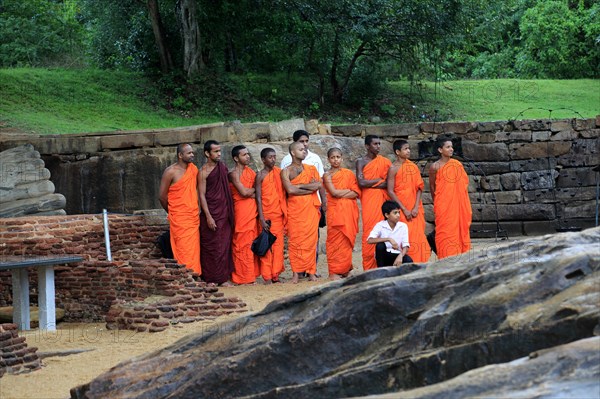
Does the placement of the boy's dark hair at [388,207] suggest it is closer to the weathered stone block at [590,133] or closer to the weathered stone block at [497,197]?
the weathered stone block at [497,197]

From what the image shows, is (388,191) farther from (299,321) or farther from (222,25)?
(222,25)

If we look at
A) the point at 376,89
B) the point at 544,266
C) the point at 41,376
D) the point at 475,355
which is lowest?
the point at 41,376

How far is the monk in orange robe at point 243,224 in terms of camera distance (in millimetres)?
14039

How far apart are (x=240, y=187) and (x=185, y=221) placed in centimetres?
90

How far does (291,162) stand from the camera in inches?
563

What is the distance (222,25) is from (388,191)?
1059 centimetres

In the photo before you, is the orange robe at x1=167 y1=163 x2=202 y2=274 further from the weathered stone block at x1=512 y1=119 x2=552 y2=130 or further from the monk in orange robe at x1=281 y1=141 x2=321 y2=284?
the weathered stone block at x1=512 y1=119 x2=552 y2=130

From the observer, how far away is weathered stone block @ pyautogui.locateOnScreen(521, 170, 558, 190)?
59.8ft

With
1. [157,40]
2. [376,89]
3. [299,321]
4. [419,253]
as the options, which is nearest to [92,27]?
[157,40]

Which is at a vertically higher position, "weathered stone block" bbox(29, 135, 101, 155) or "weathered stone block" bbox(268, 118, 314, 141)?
"weathered stone block" bbox(268, 118, 314, 141)

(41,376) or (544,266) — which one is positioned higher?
(544,266)

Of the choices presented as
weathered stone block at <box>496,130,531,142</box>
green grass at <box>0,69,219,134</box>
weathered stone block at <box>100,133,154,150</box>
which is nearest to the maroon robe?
weathered stone block at <box>100,133,154,150</box>

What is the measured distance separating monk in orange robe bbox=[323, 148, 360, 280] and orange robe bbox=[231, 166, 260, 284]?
1029 millimetres

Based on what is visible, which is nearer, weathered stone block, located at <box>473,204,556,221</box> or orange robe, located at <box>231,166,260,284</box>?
orange robe, located at <box>231,166,260,284</box>
